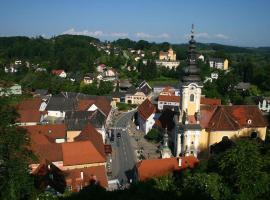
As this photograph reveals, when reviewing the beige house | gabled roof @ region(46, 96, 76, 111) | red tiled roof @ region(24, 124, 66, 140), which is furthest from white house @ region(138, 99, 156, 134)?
the beige house

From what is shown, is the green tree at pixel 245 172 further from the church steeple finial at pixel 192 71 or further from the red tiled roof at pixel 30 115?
the red tiled roof at pixel 30 115

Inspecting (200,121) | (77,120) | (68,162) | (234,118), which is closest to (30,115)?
(77,120)

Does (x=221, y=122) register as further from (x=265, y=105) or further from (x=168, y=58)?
(x=168, y=58)

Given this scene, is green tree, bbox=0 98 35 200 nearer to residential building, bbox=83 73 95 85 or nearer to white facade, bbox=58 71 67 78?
residential building, bbox=83 73 95 85

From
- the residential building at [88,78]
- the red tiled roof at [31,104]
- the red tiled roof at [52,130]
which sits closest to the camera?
the red tiled roof at [52,130]

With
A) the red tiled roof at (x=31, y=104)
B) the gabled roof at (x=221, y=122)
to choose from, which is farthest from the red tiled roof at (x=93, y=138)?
the red tiled roof at (x=31, y=104)

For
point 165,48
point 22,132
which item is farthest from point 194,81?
point 165,48

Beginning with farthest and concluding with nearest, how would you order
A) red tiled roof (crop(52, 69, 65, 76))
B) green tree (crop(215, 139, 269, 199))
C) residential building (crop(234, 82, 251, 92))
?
red tiled roof (crop(52, 69, 65, 76))
residential building (crop(234, 82, 251, 92))
green tree (crop(215, 139, 269, 199))
